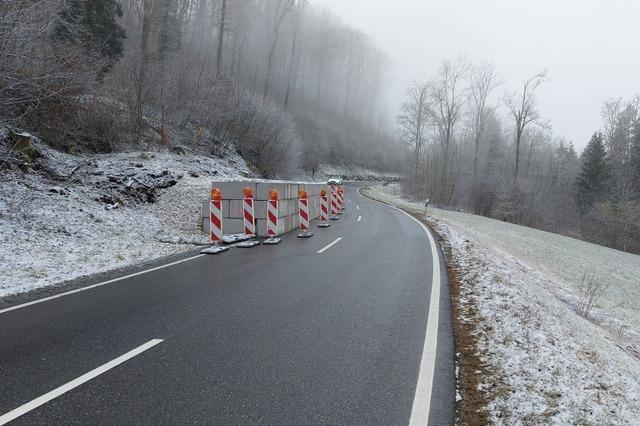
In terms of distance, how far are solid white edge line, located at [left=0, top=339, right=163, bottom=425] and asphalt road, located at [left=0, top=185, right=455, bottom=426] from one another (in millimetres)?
19

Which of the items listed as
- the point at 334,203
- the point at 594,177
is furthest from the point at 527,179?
the point at 334,203

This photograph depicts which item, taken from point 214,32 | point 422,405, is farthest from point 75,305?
point 214,32

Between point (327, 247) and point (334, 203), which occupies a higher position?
point (334, 203)

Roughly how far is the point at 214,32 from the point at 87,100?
5296cm

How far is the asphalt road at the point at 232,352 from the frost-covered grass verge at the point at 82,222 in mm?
1804

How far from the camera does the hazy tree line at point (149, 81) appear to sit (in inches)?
452

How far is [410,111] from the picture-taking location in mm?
49000

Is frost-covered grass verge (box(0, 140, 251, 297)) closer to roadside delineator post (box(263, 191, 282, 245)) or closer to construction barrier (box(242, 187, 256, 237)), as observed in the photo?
construction barrier (box(242, 187, 256, 237))

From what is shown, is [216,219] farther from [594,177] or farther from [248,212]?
[594,177]

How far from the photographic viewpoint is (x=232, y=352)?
431 cm

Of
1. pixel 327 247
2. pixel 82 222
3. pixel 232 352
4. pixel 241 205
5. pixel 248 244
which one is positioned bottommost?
pixel 232 352

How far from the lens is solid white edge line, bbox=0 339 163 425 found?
122 inches

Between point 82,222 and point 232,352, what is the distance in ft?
28.3

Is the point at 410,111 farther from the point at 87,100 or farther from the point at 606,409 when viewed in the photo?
the point at 606,409
